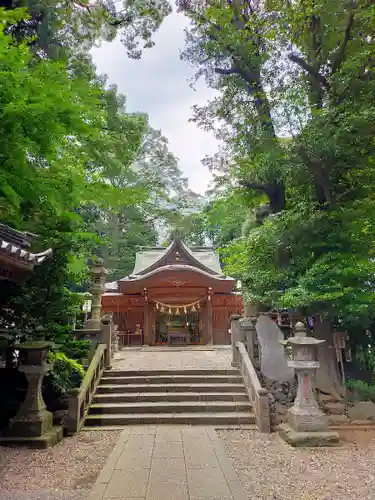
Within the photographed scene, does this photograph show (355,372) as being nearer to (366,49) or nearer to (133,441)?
(133,441)

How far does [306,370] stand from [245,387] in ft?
6.48

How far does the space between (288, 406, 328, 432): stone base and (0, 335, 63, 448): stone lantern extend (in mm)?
4411

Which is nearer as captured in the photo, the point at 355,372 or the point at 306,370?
the point at 306,370

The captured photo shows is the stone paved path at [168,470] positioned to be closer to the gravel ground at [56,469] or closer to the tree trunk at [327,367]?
the gravel ground at [56,469]

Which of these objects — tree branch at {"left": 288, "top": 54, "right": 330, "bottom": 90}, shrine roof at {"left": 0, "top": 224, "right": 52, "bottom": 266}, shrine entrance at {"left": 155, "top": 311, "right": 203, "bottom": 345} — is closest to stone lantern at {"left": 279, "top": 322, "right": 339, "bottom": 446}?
shrine roof at {"left": 0, "top": 224, "right": 52, "bottom": 266}

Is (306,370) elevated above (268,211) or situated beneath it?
situated beneath

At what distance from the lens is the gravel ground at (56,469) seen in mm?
4191

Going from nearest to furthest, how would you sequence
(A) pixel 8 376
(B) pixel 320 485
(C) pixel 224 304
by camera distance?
(B) pixel 320 485
(A) pixel 8 376
(C) pixel 224 304

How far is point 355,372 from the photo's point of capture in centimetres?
950

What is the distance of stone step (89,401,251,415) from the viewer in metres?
7.61

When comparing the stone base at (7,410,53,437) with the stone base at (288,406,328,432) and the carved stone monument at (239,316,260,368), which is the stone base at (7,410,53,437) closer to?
the stone base at (288,406,328,432)

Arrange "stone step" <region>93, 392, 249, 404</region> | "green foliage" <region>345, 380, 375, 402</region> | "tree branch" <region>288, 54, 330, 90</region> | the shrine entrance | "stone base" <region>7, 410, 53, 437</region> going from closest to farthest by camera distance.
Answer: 1. "stone base" <region>7, 410, 53, 437</region>
2. "stone step" <region>93, 392, 249, 404</region>
3. "green foliage" <region>345, 380, 375, 402</region>
4. "tree branch" <region>288, 54, 330, 90</region>
5. the shrine entrance

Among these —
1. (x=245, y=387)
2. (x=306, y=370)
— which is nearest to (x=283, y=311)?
(x=245, y=387)

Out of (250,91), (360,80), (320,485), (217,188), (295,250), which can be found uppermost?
(250,91)
